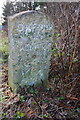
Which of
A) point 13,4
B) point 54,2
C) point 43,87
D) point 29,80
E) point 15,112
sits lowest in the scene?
point 15,112

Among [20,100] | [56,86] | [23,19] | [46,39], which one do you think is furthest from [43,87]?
[23,19]

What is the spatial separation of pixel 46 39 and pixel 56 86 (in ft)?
2.34

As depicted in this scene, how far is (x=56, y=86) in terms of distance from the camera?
72.2 inches

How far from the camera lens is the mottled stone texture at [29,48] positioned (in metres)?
1.59

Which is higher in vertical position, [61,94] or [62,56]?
[62,56]

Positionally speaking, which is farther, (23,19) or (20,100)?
(20,100)

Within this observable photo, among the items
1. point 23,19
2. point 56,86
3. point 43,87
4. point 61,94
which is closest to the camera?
point 23,19

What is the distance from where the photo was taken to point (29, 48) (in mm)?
1743

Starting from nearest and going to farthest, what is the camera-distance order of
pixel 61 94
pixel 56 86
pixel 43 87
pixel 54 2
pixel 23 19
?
1. pixel 23 19
2. pixel 61 94
3. pixel 56 86
4. pixel 43 87
5. pixel 54 2

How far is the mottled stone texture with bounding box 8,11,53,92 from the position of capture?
62.7 inches

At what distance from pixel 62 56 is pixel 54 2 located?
1.63m

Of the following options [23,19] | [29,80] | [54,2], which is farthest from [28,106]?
[54,2]

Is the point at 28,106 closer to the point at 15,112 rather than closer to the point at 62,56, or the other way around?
the point at 15,112

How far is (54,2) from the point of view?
2.83 metres
